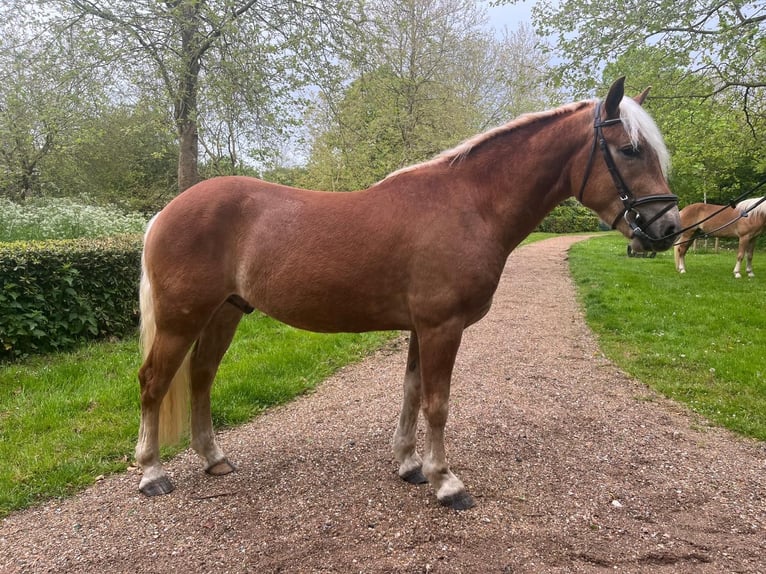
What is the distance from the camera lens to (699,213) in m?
11.9

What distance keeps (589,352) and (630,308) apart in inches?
99.3

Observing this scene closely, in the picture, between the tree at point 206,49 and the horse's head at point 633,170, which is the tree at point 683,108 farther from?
the horse's head at point 633,170

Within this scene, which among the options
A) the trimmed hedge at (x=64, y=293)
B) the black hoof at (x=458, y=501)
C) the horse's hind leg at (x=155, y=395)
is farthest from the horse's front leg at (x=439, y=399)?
the trimmed hedge at (x=64, y=293)

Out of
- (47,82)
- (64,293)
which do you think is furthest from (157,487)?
(47,82)

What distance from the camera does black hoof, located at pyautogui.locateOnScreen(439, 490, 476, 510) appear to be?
2709 mm

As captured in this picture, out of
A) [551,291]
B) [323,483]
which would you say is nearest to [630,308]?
[551,291]

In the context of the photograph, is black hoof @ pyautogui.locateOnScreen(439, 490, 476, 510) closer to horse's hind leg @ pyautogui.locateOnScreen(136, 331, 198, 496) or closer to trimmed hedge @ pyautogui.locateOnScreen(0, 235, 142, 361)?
horse's hind leg @ pyautogui.locateOnScreen(136, 331, 198, 496)

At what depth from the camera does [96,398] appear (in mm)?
4180

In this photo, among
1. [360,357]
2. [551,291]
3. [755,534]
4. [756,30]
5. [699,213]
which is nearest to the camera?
[755,534]

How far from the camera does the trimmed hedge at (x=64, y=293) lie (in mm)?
5043

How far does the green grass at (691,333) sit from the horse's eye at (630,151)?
2.83m

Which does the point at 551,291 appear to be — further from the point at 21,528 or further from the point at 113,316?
the point at 21,528

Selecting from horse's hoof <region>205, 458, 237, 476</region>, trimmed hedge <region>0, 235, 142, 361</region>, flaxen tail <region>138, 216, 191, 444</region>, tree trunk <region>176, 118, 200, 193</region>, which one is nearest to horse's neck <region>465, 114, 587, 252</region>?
flaxen tail <region>138, 216, 191, 444</region>

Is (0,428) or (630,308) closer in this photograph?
(0,428)
